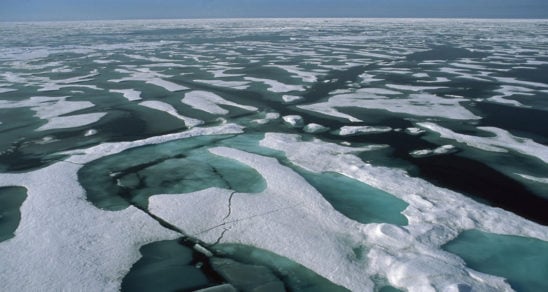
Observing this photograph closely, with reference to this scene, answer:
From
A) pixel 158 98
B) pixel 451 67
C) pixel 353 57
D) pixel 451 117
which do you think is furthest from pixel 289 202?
pixel 353 57

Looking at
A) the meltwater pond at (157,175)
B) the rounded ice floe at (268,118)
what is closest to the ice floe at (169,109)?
the rounded ice floe at (268,118)

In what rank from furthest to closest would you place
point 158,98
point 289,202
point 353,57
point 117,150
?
point 353,57 < point 158,98 < point 117,150 < point 289,202

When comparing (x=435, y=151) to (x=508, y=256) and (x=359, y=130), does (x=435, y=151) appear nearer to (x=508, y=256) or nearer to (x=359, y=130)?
(x=359, y=130)

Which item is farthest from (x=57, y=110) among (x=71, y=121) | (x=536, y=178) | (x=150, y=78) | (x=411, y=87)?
(x=536, y=178)

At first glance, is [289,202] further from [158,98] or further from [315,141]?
[158,98]

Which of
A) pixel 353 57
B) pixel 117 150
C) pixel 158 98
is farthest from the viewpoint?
pixel 353 57

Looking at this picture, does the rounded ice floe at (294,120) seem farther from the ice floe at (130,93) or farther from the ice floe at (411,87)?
the ice floe at (411,87)

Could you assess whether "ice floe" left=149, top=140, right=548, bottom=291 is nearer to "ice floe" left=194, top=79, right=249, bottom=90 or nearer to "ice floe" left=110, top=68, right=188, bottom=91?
"ice floe" left=194, top=79, right=249, bottom=90
